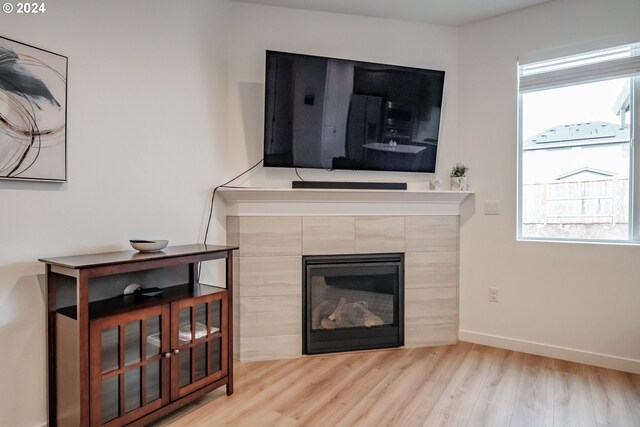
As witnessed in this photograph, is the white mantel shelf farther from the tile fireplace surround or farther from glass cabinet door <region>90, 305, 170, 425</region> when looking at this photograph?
glass cabinet door <region>90, 305, 170, 425</region>

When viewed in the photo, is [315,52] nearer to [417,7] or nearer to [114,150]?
[417,7]

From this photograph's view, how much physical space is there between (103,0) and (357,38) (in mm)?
1796

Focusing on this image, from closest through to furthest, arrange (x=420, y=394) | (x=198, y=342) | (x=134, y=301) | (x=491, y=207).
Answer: (x=134, y=301)
(x=198, y=342)
(x=420, y=394)
(x=491, y=207)

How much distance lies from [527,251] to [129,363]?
9.09ft

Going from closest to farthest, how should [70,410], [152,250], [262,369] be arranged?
1. [70,410]
2. [152,250]
3. [262,369]

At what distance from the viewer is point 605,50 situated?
261 cm

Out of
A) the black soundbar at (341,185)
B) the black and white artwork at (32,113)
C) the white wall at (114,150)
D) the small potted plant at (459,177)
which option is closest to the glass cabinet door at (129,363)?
the white wall at (114,150)

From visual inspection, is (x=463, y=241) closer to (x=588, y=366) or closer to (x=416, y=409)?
(x=588, y=366)

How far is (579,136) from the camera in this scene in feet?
9.04

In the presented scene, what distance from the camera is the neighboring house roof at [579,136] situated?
2629 mm

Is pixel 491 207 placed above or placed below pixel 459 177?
below

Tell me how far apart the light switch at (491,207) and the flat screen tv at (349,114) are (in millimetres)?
519

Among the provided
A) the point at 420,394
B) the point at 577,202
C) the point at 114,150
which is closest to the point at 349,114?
the point at 114,150

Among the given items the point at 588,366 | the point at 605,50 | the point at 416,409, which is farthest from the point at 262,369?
the point at 605,50
